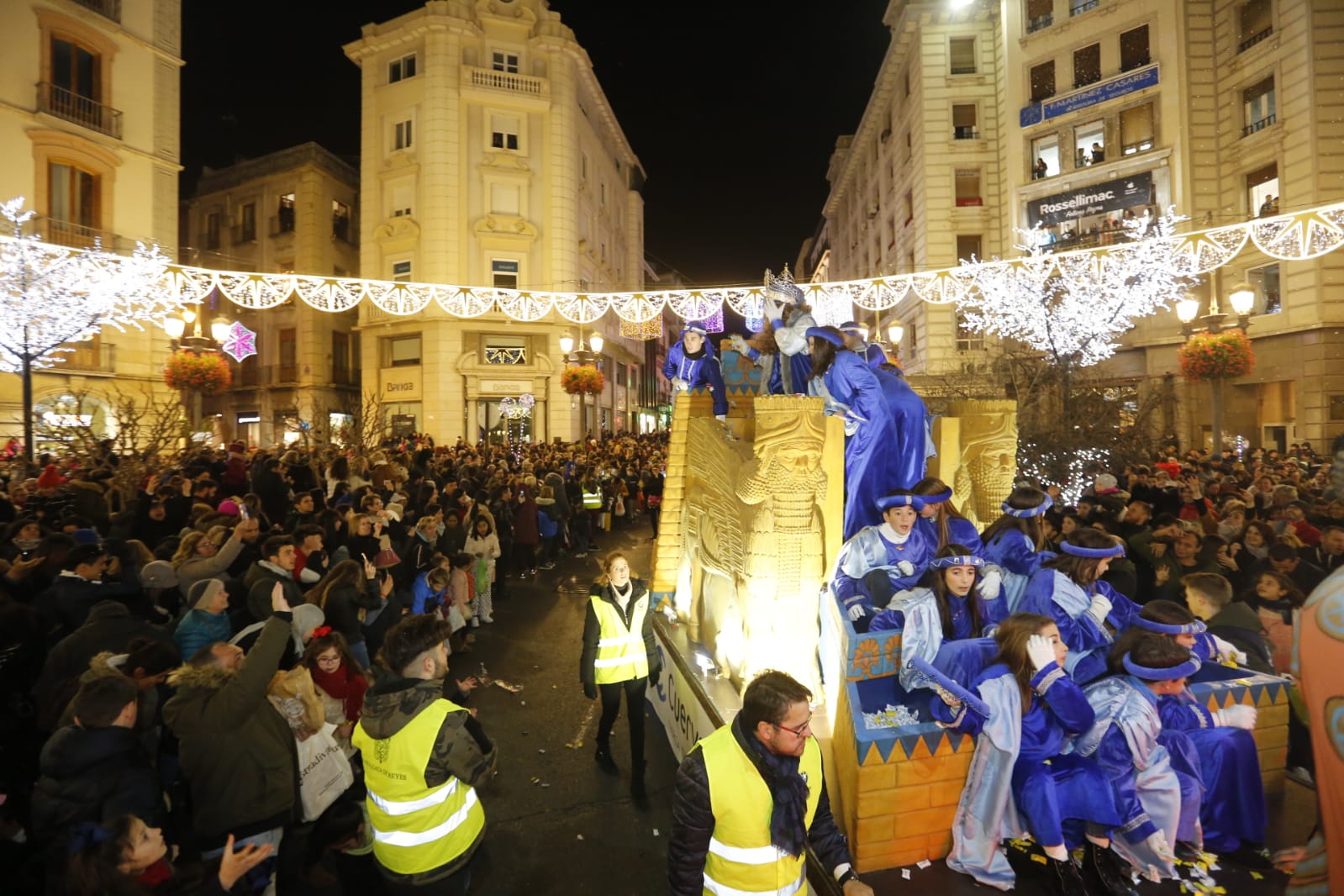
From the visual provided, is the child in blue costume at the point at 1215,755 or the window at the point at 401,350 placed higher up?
the window at the point at 401,350

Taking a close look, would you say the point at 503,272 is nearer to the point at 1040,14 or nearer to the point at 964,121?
the point at 964,121

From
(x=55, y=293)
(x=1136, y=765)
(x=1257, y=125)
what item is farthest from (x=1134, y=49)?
(x=55, y=293)

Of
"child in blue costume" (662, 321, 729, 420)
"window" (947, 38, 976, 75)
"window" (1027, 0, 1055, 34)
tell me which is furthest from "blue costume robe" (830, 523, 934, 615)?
"window" (947, 38, 976, 75)

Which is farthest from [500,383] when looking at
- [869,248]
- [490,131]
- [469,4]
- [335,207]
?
[869,248]

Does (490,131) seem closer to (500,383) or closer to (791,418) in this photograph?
(500,383)

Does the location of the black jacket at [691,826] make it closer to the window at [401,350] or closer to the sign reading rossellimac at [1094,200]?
the sign reading rossellimac at [1094,200]

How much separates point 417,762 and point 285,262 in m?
31.2

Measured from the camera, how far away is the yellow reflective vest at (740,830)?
2195 mm

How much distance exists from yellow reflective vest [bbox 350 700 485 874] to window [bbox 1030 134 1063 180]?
24689 mm

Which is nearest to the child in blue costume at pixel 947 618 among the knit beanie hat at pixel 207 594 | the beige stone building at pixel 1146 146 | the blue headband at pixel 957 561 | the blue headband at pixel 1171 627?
the blue headband at pixel 957 561

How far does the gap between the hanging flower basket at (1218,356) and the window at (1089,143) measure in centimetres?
1154

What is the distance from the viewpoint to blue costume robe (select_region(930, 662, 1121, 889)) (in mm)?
2896

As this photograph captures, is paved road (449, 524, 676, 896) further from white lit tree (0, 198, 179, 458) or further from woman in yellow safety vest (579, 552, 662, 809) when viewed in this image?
white lit tree (0, 198, 179, 458)

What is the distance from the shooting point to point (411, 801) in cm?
275
